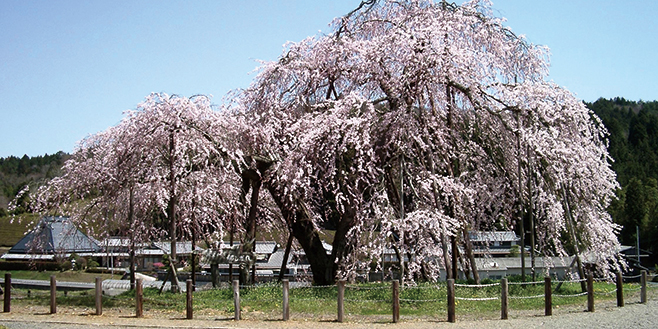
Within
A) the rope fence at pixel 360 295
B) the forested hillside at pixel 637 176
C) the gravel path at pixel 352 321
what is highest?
the forested hillside at pixel 637 176

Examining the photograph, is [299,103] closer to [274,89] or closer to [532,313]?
[274,89]

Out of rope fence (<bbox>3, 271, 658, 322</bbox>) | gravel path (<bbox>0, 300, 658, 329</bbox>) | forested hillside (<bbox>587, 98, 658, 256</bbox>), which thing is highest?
forested hillside (<bbox>587, 98, 658, 256</bbox>)

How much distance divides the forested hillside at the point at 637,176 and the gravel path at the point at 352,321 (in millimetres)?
39192

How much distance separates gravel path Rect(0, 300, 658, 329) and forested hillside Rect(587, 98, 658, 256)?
129 ft

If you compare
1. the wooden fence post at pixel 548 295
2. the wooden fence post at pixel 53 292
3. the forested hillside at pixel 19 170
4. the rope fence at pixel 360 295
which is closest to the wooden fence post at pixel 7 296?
the rope fence at pixel 360 295

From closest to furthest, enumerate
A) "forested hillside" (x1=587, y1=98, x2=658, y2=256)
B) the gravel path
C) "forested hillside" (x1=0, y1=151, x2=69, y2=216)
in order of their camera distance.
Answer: the gravel path < "forested hillside" (x1=587, y1=98, x2=658, y2=256) < "forested hillside" (x1=0, y1=151, x2=69, y2=216)

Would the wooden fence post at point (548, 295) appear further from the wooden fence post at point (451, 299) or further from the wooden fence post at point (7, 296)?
the wooden fence post at point (7, 296)

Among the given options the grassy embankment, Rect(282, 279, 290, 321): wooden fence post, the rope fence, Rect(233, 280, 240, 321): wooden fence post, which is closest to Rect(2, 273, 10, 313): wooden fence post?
the rope fence

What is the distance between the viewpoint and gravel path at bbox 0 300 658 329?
11320 mm

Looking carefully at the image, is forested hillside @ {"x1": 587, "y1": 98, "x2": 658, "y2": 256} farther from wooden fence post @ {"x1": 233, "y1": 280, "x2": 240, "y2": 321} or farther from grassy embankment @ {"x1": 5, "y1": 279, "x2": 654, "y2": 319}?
wooden fence post @ {"x1": 233, "y1": 280, "x2": 240, "y2": 321}

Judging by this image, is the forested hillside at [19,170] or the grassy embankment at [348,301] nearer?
the grassy embankment at [348,301]

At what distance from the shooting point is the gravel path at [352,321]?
11.3m

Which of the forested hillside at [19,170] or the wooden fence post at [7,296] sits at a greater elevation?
the forested hillside at [19,170]

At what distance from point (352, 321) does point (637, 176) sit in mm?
59655
